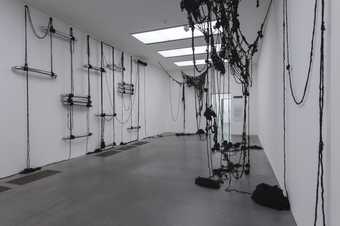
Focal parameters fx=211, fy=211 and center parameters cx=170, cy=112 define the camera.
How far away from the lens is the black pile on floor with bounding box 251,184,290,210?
2.58 metres

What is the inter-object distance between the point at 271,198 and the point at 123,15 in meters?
4.57

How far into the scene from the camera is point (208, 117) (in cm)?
303

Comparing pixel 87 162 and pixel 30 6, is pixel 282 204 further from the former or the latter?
pixel 30 6

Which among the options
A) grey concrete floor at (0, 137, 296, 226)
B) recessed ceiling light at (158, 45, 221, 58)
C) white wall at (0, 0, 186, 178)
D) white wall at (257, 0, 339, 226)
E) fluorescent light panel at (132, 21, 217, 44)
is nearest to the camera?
white wall at (257, 0, 339, 226)

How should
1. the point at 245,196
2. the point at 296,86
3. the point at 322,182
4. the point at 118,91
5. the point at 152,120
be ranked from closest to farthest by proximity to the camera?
the point at 322,182
the point at 296,86
the point at 245,196
the point at 118,91
the point at 152,120

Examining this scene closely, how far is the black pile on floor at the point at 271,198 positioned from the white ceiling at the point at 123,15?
3621 mm

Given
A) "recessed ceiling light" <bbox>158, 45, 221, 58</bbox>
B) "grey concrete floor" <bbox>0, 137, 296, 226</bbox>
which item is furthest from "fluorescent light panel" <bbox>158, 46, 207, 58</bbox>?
"grey concrete floor" <bbox>0, 137, 296, 226</bbox>

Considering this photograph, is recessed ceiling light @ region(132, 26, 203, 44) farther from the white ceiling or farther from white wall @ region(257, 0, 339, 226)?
white wall @ region(257, 0, 339, 226)

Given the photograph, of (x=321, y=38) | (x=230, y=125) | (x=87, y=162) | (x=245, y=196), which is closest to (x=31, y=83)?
(x=87, y=162)

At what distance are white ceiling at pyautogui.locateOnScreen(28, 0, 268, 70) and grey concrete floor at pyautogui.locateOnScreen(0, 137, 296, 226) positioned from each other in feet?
11.2

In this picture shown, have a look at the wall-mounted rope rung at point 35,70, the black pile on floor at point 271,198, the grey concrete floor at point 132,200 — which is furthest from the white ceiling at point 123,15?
the black pile on floor at point 271,198

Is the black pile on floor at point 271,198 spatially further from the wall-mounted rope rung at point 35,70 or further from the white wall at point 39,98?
the wall-mounted rope rung at point 35,70

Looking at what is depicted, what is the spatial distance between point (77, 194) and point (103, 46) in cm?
503

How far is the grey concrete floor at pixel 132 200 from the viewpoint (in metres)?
2.36
